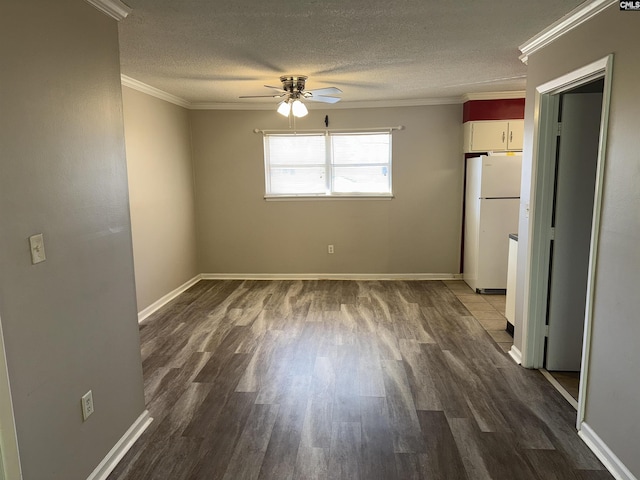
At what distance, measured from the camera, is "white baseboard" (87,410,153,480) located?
2.07 metres

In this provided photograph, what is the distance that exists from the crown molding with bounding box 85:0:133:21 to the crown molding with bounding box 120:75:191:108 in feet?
4.53

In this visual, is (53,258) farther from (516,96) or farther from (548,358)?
(516,96)

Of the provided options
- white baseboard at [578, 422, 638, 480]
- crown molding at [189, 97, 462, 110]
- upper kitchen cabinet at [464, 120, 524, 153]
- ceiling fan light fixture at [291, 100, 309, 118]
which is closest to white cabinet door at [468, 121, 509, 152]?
upper kitchen cabinet at [464, 120, 524, 153]

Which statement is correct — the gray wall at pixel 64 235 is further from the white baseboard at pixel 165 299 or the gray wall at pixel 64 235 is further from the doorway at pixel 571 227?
the doorway at pixel 571 227

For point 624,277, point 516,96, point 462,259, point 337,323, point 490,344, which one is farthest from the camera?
point 462,259

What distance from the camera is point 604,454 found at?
213cm

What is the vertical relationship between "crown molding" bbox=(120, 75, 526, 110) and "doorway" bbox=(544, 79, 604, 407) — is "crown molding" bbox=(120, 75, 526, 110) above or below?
above

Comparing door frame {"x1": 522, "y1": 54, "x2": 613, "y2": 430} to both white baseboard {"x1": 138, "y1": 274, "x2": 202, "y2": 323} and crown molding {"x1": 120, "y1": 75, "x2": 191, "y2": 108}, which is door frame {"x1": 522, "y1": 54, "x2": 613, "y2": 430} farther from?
white baseboard {"x1": 138, "y1": 274, "x2": 202, "y2": 323}

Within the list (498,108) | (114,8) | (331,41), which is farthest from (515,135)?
(114,8)

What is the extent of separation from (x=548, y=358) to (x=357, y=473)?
190cm

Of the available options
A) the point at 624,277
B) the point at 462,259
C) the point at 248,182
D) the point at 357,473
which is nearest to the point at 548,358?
the point at 624,277

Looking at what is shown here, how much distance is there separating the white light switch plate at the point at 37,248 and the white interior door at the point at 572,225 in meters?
3.12

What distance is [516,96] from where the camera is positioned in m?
5.13

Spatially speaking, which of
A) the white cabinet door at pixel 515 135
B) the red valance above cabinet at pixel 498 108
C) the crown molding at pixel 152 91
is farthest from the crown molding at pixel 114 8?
the white cabinet door at pixel 515 135
